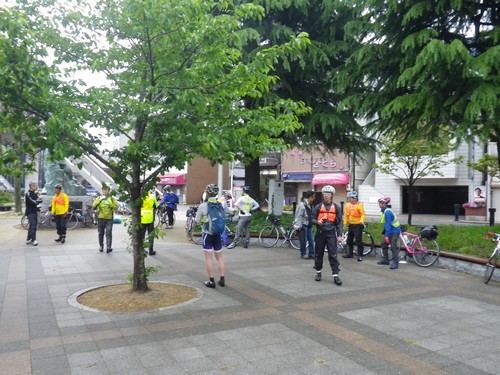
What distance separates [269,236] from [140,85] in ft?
24.3

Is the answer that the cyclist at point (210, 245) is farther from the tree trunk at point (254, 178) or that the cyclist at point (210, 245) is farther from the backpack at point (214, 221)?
the tree trunk at point (254, 178)

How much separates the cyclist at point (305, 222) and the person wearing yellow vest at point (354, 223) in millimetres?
897

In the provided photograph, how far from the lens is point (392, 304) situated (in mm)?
6496

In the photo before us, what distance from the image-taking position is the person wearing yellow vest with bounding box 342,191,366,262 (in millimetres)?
10570

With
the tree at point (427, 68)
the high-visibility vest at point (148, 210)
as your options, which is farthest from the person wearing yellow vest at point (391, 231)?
the high-visibility vest at point (148, 210)

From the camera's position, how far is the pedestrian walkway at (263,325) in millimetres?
4219

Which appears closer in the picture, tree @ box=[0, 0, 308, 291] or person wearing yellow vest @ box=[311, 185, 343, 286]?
tree @ box=[0, 0, 308, 291]

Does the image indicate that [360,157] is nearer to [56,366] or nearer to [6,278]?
[6,278]

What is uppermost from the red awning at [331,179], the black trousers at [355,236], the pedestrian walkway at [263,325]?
the red awning at [331,179]

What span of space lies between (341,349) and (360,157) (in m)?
12.0

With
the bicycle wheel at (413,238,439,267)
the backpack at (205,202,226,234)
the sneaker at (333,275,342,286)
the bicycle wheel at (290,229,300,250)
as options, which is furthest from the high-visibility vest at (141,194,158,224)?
the bicycle wheel at (413,238,439,267)

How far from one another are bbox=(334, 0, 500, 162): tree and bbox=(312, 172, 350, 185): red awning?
25.1 metres

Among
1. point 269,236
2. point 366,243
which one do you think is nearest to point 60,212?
point 269,236

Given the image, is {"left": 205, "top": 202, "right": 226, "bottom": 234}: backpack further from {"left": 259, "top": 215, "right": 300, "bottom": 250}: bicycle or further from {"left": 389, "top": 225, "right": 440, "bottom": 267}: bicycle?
{"left": 259, "top": 215, "right": 300, "bottom": 250}: bicycle
